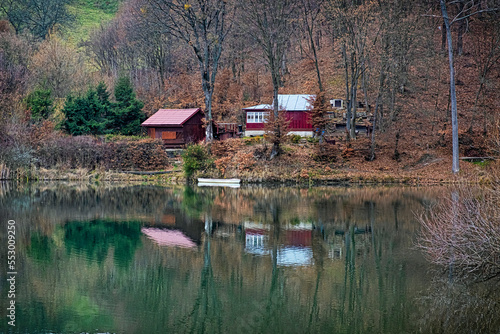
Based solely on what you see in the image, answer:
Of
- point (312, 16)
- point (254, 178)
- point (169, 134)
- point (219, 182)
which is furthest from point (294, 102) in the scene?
point (219, 182)

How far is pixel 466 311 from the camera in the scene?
11.3 meters

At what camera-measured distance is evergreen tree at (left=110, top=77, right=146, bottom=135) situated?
48656 mm

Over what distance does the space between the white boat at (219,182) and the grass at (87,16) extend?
4454cm

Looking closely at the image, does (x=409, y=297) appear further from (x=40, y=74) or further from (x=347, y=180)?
(x=40, y=74)

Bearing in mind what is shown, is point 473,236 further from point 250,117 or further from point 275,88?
point 250,117

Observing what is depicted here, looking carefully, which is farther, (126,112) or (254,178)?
(126,112)

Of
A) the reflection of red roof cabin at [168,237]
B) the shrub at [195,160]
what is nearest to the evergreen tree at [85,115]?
the shrub at [195,160]

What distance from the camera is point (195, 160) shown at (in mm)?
38688

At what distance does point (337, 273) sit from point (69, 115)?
3676cm

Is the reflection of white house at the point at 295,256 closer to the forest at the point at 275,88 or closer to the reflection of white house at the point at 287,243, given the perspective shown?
the reflection of white house at the point at 287,243

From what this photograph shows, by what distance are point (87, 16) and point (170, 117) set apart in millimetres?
50734

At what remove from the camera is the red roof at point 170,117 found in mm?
44969

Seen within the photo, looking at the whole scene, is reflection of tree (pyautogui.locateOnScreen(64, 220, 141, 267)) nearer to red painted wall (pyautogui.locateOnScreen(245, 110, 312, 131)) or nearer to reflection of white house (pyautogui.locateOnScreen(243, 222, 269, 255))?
reflection of white house (pyautogui.locateOnScreen(243, 222, 269, 255))

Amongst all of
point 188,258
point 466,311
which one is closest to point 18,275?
point 188,258
